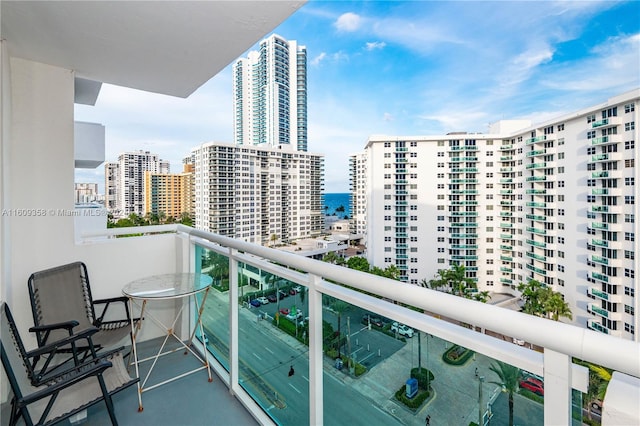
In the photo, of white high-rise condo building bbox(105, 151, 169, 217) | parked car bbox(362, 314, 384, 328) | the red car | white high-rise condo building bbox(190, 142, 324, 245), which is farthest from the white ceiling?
white high-rise condo building bbox(190, 142, 324, 245)

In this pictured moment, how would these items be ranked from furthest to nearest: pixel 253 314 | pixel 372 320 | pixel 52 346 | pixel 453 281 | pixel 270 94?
1. pixel 270 94
2. pixel 453 281
3. pixel 253 314
4. pixel 52 346
5. pixel 372 320

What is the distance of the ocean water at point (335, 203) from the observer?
236 feet

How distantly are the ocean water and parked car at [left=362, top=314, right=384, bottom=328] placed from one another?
6843cm

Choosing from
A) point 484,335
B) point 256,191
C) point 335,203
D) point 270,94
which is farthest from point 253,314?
point 335,203

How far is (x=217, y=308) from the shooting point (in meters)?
2.42

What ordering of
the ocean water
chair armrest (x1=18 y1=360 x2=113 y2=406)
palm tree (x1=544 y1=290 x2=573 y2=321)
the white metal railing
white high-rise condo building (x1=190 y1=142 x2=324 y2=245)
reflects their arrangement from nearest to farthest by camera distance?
the white metal railing → chair armrest (x1=18 y1=360 x2=113 y2=406) → palm tree (x1=544 y1=290 x2=573 y2=321) → white high-rise condo building (x1=190 y1=142 x2=324 y2=245) → the ocean water

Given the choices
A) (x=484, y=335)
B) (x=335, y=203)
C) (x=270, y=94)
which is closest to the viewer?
(x=484, y=335)

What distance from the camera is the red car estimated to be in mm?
691

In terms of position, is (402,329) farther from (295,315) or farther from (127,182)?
(127,182)

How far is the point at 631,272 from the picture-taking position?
73.3 ft

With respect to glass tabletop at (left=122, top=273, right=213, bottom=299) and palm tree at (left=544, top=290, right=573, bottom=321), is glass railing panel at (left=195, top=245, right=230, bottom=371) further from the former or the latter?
palm tree at (left=544, top=290, right=573, bottom=321)

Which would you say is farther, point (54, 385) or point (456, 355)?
point (54, 385)

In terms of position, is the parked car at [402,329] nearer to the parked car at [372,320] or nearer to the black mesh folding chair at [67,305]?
the parked car at [372,320]

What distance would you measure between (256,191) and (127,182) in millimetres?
16042
